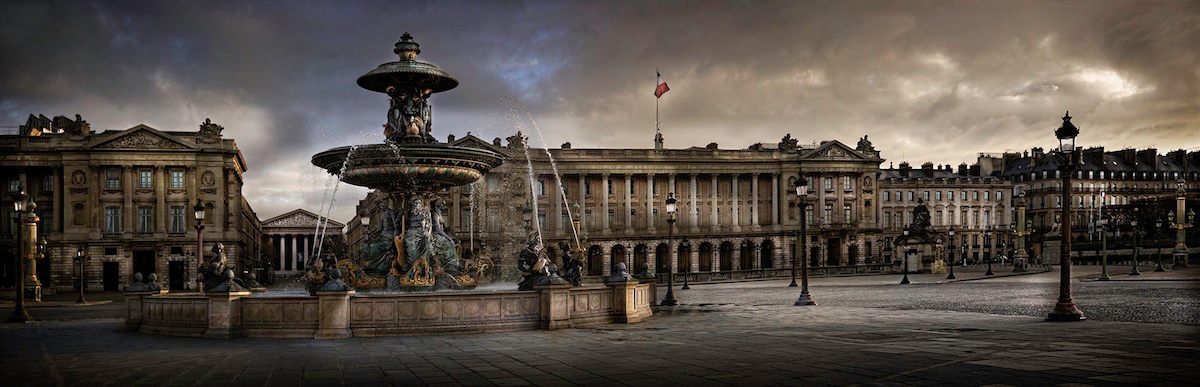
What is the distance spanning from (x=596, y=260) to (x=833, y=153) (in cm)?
2763

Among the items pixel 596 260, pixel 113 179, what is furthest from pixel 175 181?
pixel 596 260

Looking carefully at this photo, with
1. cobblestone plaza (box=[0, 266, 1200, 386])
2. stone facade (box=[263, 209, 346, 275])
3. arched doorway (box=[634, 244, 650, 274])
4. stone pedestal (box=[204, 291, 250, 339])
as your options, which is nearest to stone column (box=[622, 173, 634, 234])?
arched doorway (box=[634, 244, 650, 274])

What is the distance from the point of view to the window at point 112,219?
75250mm

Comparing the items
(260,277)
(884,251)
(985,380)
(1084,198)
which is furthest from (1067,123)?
(1084,198)

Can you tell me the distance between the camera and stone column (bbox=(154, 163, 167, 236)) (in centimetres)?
7562

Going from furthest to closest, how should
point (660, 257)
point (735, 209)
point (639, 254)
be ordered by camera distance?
point (735, 209) < point (660, 257) < point (639, 254)

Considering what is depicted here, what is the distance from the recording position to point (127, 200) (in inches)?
2963

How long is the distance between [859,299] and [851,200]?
7357 cm

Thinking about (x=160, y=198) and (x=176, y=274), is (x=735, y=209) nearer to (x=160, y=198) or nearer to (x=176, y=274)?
(x=176, y=274)

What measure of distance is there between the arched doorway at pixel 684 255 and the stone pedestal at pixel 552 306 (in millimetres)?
80753

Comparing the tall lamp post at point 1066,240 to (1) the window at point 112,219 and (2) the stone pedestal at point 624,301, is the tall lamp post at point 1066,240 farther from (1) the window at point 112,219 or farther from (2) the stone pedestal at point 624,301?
(1) the window at point 112,219

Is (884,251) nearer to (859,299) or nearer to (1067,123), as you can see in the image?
(859,299)

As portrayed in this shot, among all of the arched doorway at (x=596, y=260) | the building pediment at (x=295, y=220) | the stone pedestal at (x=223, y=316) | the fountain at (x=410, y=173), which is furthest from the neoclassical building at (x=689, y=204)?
the stone pedestal at (x=223, y=316)

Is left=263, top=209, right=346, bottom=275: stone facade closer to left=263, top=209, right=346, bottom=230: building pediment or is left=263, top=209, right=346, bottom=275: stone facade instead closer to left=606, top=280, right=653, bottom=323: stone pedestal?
left=263, top=209, right=346, bottom=230: building pediment
